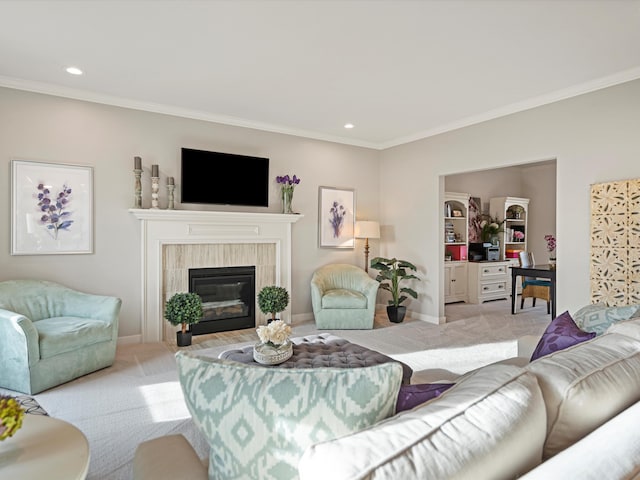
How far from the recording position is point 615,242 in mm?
3529

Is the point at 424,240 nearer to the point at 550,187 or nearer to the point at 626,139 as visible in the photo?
the point at 626,139

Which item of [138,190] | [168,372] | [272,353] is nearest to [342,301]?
[168,372]

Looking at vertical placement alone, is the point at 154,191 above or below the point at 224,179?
below

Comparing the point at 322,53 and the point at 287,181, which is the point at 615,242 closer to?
the point at 322,53

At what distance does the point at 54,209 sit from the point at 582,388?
14.5 feet

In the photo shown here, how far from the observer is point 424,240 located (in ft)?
18.2

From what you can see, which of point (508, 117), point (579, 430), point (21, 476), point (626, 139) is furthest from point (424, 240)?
point (21, 476)

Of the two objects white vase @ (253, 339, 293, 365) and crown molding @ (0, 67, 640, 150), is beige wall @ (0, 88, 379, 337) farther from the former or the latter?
white vase @ (253, 339, 293, 365)

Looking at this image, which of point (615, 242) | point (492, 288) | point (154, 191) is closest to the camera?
point (615, 242)

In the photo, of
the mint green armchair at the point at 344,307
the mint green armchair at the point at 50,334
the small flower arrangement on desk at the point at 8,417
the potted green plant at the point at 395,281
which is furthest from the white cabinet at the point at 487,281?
the small flower arrangement on desk at the point at 8,417

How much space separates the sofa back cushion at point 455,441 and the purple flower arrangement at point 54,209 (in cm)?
410

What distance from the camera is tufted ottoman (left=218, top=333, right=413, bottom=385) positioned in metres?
2.43

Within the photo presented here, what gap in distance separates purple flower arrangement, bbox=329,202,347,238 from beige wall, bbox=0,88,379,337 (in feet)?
2.20

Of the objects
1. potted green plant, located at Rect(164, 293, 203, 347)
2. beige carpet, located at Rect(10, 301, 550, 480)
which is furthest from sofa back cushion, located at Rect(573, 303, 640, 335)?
potted green plant, located at Rect(164, 293, 203, 347)
